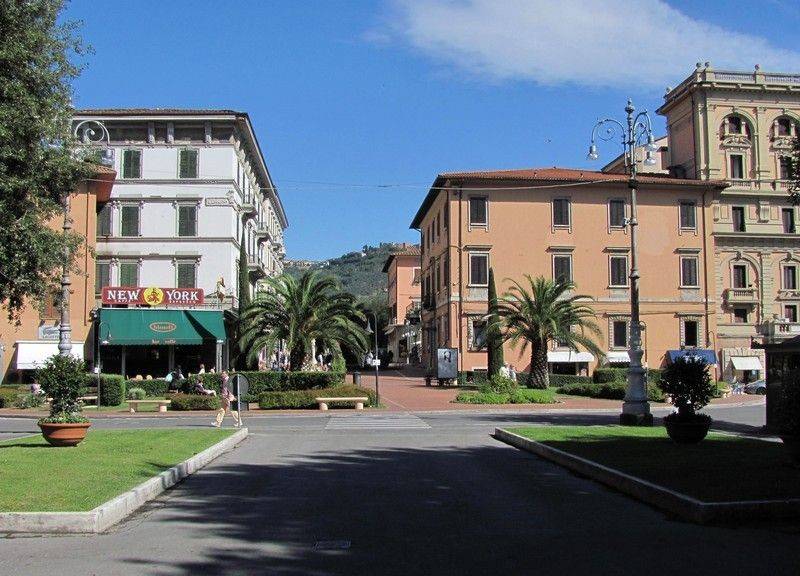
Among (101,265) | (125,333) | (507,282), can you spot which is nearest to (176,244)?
(101,265)

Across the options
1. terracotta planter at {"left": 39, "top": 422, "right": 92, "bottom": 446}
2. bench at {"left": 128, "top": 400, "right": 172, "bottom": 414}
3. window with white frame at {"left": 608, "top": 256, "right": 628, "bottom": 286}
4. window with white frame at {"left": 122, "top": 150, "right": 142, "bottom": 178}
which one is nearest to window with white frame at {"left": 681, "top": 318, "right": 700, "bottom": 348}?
window with white frame at {"left": 608, "top": 256, "right": 628, "bottom": 286}

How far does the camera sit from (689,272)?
55.2 meters

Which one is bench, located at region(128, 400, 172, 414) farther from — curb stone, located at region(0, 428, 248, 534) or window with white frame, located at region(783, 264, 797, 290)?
window with white frame, located at region(783, 264, 797, 290)

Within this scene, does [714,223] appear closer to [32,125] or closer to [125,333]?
[125,333]

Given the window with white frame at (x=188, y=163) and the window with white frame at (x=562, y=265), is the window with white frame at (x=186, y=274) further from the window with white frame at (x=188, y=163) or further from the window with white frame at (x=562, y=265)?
the window with white frame at (x=562, y=265)

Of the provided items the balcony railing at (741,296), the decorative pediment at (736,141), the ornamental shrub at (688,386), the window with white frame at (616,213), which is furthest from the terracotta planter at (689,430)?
the decorative pediment at (736,141)

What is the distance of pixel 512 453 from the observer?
16406 mm

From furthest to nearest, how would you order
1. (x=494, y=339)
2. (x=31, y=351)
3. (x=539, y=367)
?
(x=494, y=339) → (x=539, y=367) → (x=31, y=351)

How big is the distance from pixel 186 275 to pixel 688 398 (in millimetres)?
38684

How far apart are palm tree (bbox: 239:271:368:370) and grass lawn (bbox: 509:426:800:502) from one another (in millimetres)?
18552

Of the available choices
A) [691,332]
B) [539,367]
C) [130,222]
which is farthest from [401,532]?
[691,332]

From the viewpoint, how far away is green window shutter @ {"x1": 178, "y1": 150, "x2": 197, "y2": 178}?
5004cm

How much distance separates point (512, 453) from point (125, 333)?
3185 centimetres

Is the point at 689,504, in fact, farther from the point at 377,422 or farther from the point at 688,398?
the point at 377,422
